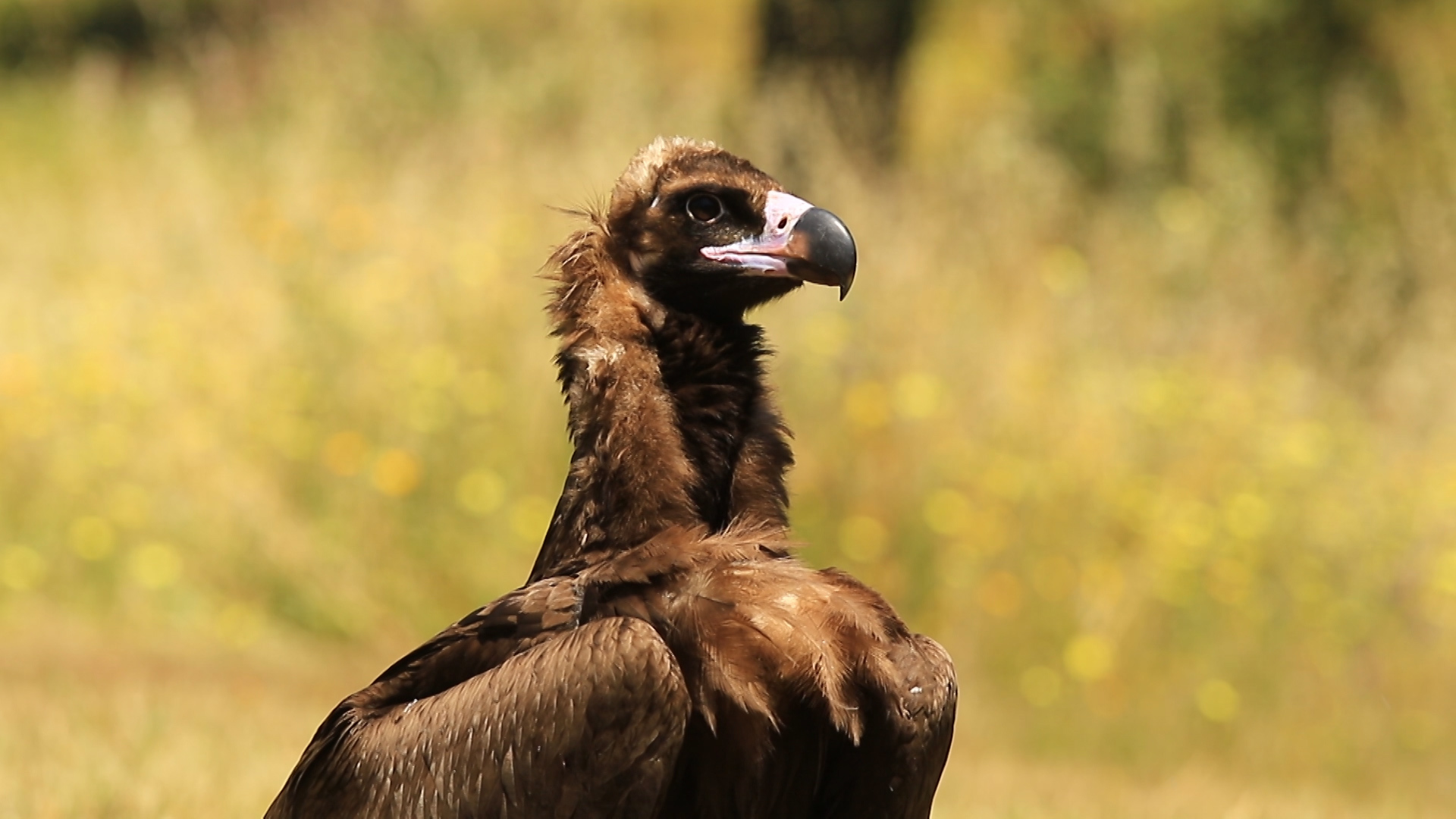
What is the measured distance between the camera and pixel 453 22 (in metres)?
18.4

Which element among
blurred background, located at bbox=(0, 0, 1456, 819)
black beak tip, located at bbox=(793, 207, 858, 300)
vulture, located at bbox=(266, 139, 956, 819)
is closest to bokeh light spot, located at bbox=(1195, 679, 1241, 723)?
blurred background, located at bbox=(0, 0, 1456, 819)

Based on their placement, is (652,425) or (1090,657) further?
(1090,657)

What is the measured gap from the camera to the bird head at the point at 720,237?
11.4ft

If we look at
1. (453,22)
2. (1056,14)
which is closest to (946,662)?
(1056,14)

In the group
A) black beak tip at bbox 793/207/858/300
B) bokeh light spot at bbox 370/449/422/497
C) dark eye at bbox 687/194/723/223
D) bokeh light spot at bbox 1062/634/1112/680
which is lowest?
bokeh light spot at bbox 1062/634/1112/680

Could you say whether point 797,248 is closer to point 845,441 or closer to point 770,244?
point 770,244

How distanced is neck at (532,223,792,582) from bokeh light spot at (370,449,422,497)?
14.4 ft

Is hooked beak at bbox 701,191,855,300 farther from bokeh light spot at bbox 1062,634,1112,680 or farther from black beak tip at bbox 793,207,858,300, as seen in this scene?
bokeh light spot at bbox 1062,634,1112,680

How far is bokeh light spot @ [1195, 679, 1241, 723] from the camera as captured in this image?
283 inches

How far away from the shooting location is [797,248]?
3.46 m

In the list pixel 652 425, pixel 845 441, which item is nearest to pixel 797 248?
pixel 652 425

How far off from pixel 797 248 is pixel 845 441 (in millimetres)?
4563

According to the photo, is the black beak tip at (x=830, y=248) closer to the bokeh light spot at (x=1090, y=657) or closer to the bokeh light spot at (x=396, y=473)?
the bokeh light spot at (x=1090, y=657)

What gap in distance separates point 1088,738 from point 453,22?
1283 centimetres
